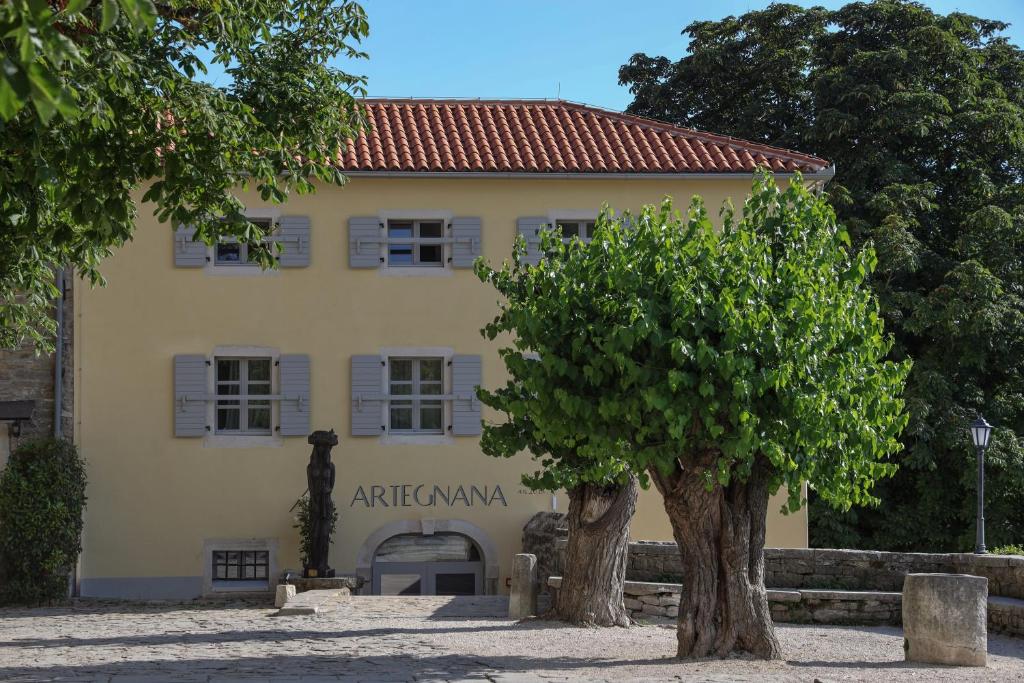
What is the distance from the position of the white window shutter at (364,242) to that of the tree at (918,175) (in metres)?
9.25

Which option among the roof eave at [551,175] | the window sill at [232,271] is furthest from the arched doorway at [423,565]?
the roof eave at [551,175]

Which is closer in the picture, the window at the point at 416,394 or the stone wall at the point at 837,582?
the stone wall at the point at 837,582

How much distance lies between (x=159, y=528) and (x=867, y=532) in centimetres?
1278

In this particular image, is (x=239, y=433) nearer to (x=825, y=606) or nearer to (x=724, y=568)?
(x=825, y=606)

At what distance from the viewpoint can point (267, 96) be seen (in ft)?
38.4

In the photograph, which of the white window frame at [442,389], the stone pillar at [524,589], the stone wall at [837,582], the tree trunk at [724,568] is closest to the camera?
the tree trunk at [724,568]


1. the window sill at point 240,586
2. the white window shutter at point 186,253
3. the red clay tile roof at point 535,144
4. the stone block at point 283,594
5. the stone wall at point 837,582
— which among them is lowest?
the window sill at point 240,586

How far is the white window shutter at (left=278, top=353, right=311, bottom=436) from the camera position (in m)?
20.5

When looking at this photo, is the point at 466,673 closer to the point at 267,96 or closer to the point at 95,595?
the point at 267,96

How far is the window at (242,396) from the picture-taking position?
813 inches

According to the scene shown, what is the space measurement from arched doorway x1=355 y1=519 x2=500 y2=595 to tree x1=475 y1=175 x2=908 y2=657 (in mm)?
9160

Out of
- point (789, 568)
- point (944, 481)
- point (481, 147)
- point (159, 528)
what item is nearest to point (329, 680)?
point (789, 568)

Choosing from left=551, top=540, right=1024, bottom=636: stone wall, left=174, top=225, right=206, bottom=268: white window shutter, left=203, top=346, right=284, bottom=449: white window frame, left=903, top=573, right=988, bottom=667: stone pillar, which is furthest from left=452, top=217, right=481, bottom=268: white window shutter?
left=903, top=573, right=988, bottom=667: stone pillar

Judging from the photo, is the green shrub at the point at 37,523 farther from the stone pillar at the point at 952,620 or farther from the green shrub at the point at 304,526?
the stone pillar at the point at 952,620
